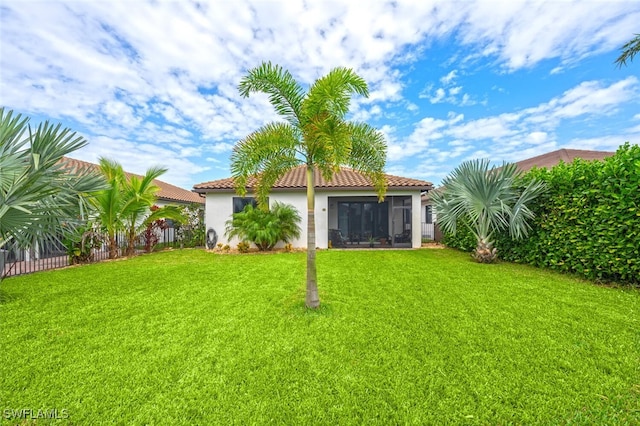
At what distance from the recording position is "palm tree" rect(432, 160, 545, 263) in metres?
8.62

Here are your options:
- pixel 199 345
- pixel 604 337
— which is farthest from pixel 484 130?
pixel 199 345

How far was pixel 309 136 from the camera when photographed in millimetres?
4887

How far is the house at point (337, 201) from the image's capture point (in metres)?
13.7

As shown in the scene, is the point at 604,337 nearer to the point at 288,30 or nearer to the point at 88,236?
the point at 288,30

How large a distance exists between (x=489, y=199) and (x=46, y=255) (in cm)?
1723

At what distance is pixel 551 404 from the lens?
257 centimetres

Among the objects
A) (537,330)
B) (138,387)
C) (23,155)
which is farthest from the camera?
(23,155)

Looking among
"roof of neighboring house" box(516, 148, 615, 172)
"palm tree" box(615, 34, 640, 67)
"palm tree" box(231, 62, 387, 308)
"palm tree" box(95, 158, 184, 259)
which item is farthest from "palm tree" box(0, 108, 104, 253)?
"roof of neighboring house" box(516, 148, 615, 172)

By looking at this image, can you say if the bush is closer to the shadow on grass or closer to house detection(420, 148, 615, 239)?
the shadow on grass

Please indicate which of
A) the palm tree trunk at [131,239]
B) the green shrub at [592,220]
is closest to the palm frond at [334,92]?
the green shrub at [592,220]

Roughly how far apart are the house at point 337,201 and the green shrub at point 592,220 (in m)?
5.62

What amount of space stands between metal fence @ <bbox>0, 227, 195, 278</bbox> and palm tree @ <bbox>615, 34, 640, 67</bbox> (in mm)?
16053

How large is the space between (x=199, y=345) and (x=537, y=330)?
5391 mm

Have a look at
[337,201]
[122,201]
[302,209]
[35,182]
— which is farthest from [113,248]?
[337,201]
